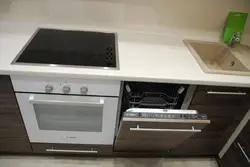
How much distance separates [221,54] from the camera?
60.1 inches

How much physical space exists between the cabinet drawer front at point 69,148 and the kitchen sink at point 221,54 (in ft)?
3.11

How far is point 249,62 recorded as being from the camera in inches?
52.0

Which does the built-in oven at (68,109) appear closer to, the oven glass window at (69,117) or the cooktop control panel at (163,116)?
the oven glass window at (69,117)

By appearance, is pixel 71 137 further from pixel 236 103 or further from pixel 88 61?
pixel 236 103

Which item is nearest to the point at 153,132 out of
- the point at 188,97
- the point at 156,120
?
the point at 156,120

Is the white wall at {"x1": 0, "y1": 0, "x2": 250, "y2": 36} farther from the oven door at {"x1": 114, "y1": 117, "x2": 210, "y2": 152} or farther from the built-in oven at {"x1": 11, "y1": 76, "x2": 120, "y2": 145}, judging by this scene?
the oven door at {"x1": 114, "y1": 117, "x2": 210, "y2": 152}

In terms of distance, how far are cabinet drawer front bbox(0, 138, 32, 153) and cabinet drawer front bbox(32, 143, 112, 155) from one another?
5 centimetres

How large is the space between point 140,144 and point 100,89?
519mm

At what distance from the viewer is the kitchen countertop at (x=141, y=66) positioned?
3.31 ft

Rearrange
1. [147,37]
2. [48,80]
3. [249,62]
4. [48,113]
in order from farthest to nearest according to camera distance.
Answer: [147,37] → [249,62] → [48,113] → [48,80]

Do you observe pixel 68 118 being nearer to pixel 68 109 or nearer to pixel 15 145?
pixel 68 109

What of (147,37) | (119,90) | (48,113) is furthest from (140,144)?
(147,37)

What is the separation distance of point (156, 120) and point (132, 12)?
872 millimetres

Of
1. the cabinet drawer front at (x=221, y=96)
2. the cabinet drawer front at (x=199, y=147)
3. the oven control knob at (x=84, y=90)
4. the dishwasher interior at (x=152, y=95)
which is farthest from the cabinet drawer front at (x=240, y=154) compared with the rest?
the oven control knob at (x=84, y=90)
